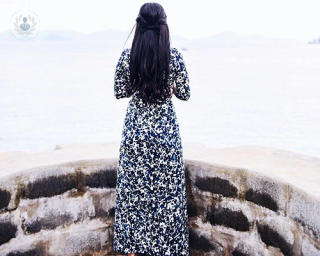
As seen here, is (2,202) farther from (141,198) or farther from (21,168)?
(141,198)

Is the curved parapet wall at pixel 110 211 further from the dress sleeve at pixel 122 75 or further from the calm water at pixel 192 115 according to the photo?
the calm water at pixel 192 115

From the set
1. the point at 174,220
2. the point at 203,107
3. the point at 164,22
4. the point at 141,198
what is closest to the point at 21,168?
the point at 141,198

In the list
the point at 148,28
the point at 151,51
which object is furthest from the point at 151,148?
the point at 148,28

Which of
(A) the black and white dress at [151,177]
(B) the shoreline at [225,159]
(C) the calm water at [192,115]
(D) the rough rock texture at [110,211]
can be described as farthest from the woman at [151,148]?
(C) the calm water at [192,115]

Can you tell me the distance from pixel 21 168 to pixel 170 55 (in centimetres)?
130

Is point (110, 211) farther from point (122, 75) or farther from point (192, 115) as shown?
point (192, 115)

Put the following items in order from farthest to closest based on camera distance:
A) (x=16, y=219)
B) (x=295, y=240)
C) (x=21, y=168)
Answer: (x=21, y=168), (x=16, y=219), (x=295, y=240)

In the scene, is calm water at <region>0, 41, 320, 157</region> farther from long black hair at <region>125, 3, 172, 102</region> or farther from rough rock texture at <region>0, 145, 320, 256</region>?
long black hair at <region>125, 3, 172, 102</region>

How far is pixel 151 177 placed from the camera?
3.15 m

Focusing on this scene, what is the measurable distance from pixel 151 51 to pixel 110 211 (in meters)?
1.25

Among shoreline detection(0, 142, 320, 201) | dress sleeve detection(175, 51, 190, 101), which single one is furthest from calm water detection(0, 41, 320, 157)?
dress sleeve detection(175, 51, 190, 101)

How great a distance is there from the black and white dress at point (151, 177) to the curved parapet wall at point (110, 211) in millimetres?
211

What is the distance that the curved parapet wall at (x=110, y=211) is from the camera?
117 inches

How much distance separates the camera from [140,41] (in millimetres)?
2955
